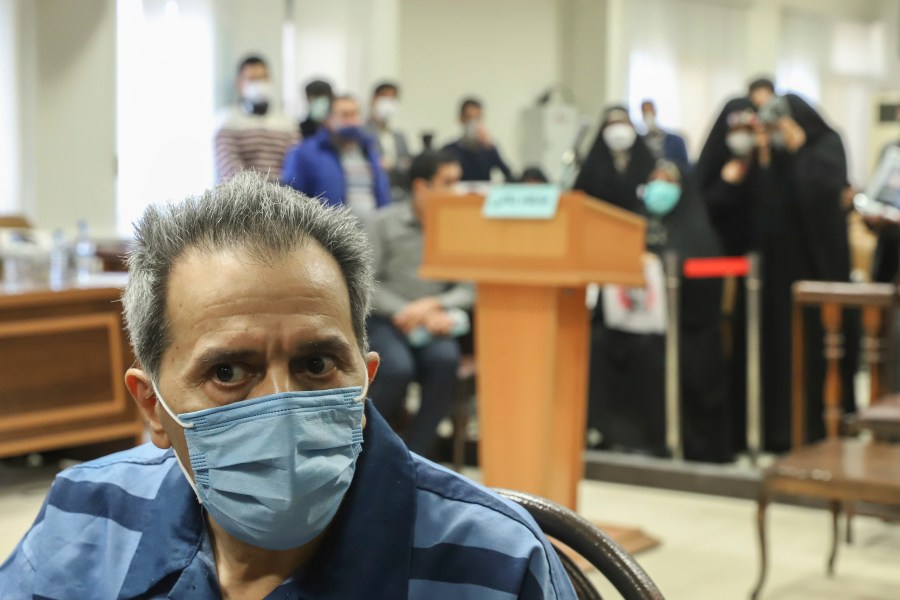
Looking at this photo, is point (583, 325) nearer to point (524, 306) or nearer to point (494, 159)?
point (524, 306)

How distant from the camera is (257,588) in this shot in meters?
1.30

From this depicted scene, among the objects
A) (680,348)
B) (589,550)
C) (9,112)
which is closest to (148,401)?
(589,550)

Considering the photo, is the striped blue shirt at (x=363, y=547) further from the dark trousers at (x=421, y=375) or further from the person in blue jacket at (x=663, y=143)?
the person in blue jacket at (x=663, y=143)

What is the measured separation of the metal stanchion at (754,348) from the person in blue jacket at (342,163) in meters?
1.86

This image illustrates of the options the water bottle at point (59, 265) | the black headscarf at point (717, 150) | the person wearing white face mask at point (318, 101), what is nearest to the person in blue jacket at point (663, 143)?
the black headscarf at point (717, 150)

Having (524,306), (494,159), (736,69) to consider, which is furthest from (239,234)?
(736,69)

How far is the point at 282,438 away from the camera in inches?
47.2

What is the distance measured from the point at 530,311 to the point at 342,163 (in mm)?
2780

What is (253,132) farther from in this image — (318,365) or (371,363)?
(318,365)

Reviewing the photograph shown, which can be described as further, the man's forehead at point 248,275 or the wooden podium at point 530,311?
the wooden podium at point 530,311

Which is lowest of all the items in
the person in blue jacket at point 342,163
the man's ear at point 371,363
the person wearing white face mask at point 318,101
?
the man's ear at point 371,363

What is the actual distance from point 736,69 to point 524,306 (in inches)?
438

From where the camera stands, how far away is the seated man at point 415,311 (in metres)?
5.20

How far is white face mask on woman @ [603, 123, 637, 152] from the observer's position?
6.00 metres
